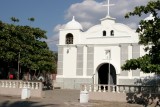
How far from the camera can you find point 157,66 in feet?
51.8

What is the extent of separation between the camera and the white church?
34312mm

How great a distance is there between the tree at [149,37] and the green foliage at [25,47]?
14061mm

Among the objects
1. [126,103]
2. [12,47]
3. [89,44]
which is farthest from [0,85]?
[89,44]

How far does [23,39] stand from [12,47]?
1.85 m

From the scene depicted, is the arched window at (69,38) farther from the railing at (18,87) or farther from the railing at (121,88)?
the railing at (121,88)

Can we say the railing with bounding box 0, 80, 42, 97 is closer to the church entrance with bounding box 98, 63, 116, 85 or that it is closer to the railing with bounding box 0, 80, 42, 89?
the railing with bounding box 0, 80, 42, 89

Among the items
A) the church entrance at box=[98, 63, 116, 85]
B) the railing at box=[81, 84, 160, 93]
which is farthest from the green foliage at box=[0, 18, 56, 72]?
the railing at box=[81, 84, 160, 93]

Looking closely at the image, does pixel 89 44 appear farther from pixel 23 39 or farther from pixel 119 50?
pixel 23 39

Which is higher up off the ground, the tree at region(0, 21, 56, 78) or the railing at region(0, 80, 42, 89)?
the tree at region(0, 21, 56, 78)

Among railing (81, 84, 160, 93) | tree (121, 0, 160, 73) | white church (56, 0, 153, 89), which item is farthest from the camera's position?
white church (56, 0, 153, 89)

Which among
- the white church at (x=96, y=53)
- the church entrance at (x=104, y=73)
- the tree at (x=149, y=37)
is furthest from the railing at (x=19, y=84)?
the church entrance at (x=104, y=73)

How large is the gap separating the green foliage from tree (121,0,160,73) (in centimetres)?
1406

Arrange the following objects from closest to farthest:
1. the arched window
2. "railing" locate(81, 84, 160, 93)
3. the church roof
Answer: "railing" locate(81, 84, 160, 93), the church roof, the arched window

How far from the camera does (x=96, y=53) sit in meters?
35.9
